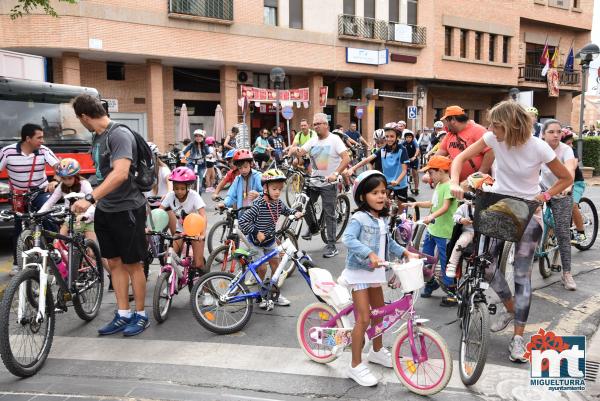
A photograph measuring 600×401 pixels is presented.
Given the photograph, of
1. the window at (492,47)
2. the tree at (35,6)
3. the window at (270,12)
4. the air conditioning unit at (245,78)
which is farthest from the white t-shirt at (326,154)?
the window at (492,47)

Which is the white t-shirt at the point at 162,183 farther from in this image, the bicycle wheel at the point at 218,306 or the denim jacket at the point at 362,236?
the denim jacket at the point at 362,236

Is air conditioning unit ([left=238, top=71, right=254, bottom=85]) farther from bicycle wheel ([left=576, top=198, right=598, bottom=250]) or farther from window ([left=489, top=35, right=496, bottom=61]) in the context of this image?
bicycle wheel ([left=576, top=198, right=598, bottom=250])

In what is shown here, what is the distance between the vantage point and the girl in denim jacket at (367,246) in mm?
3803

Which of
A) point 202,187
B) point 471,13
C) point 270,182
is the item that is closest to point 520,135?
point 270,182

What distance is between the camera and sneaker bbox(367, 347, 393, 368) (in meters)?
4.20

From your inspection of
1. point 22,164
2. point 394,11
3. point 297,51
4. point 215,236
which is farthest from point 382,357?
point 394,11

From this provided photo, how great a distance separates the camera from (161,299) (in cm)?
524

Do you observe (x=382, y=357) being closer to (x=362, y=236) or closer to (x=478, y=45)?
(x=362, y=236)

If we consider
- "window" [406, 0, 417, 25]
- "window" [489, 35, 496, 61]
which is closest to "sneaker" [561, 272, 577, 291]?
"window" [406, 0, 417, 25]

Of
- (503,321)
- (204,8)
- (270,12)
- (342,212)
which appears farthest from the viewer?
(270,12)

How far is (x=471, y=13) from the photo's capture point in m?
33.6

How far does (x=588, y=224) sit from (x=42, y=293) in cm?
736

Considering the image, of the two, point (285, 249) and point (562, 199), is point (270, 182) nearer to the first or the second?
point (285, 249)

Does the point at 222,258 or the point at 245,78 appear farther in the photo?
the point at 245,78
